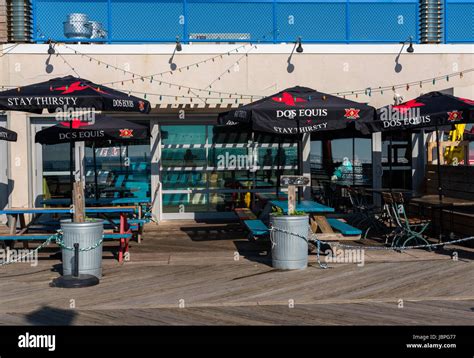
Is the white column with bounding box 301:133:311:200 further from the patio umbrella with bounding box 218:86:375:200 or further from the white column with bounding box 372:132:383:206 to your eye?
the patio umbrella with bounding box 218:86:375:200

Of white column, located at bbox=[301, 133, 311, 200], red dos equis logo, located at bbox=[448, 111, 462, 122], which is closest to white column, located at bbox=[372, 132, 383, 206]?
white column, located at bbox=[301, 133, 311, 200]

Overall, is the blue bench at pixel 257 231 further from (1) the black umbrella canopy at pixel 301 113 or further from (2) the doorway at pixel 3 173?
(2) the doorway at pixel 3 173

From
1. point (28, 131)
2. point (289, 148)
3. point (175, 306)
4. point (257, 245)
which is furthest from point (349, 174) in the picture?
point (175, 306)

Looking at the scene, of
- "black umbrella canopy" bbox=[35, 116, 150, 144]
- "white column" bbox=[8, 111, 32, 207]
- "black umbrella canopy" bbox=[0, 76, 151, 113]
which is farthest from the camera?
"white column" bbox=[8, 111, 32, 207]

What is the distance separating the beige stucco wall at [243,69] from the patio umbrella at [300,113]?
3954 millimetres

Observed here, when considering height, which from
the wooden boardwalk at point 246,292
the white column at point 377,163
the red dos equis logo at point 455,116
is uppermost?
the red dos equis logo at point 455,116

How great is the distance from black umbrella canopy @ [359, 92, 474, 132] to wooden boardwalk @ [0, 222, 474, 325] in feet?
6.57

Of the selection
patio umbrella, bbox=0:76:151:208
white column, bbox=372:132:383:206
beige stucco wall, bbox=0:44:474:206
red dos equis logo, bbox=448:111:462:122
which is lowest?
white column, bbox=372:132:383:206

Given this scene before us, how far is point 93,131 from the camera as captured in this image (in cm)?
1011

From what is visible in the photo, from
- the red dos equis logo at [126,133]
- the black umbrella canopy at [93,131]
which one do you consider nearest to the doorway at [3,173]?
the black umbrella canopy at [93,131]

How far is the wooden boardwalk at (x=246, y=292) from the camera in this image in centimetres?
588

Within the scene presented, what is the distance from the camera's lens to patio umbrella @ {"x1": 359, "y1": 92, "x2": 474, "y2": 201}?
885 centimetres

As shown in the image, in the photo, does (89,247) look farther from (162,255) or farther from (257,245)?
(257,245)

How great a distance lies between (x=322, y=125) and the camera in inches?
353
